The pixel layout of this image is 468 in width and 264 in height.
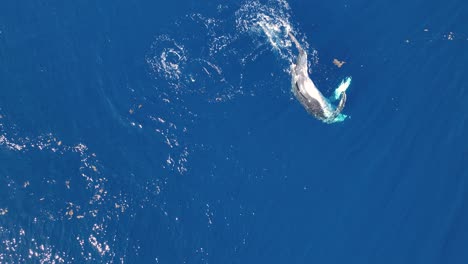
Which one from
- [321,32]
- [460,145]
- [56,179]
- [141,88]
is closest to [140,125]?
[141,88]

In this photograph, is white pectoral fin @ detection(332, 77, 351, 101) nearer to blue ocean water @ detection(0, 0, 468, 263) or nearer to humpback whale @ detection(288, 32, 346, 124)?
humpback whale @ detection(288, 32, 346, 124)

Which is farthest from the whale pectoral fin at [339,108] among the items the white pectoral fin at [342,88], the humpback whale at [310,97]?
the white pectoral fin at [342,88]

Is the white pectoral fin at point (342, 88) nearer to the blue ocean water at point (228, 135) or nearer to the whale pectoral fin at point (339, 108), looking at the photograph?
the whale pectoral fin at point (339, 108)

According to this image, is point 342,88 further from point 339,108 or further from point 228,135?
point 228,135

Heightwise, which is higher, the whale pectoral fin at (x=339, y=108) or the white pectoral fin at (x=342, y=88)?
the white pectoral fin at (x=342, y=88)

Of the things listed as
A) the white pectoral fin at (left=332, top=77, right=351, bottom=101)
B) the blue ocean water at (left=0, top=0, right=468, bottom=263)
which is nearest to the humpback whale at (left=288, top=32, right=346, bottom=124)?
the white pectoral fin at (left=332, top=77, right=351, bottom=101)

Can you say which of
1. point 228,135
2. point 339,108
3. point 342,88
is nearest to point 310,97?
point 339,108

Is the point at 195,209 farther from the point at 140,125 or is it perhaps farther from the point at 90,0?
the point at 90,0
